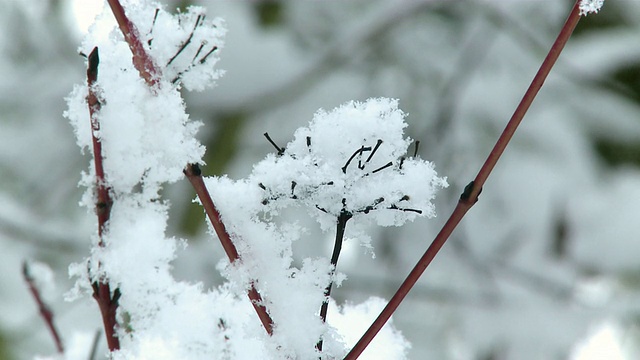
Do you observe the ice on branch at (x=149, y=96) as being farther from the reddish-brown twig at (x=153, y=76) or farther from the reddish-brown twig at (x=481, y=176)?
the reddish-brown twig at (x=481, y=176)

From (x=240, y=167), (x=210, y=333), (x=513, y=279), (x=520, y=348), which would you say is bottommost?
(x=210, y=333)

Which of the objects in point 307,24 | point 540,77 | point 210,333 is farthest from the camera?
point 307,24

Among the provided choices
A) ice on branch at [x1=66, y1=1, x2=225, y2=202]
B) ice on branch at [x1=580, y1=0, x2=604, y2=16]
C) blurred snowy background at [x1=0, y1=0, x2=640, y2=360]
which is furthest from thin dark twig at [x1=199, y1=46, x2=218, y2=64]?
blurred snowy background at [x1=0, y1=0, x2=640, y2=360]

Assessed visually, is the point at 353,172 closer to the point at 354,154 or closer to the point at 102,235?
the point at 354,154

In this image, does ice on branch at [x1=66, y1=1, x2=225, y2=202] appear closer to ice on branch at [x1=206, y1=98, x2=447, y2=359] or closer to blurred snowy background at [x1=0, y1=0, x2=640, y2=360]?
ice on branch at [x1=206, y1=98, x2=447, y2=359]

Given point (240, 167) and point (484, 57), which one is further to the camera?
point (484, 57)

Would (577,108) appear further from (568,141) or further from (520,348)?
(520,348)

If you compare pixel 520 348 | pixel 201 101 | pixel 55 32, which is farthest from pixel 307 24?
pixel 520 348
